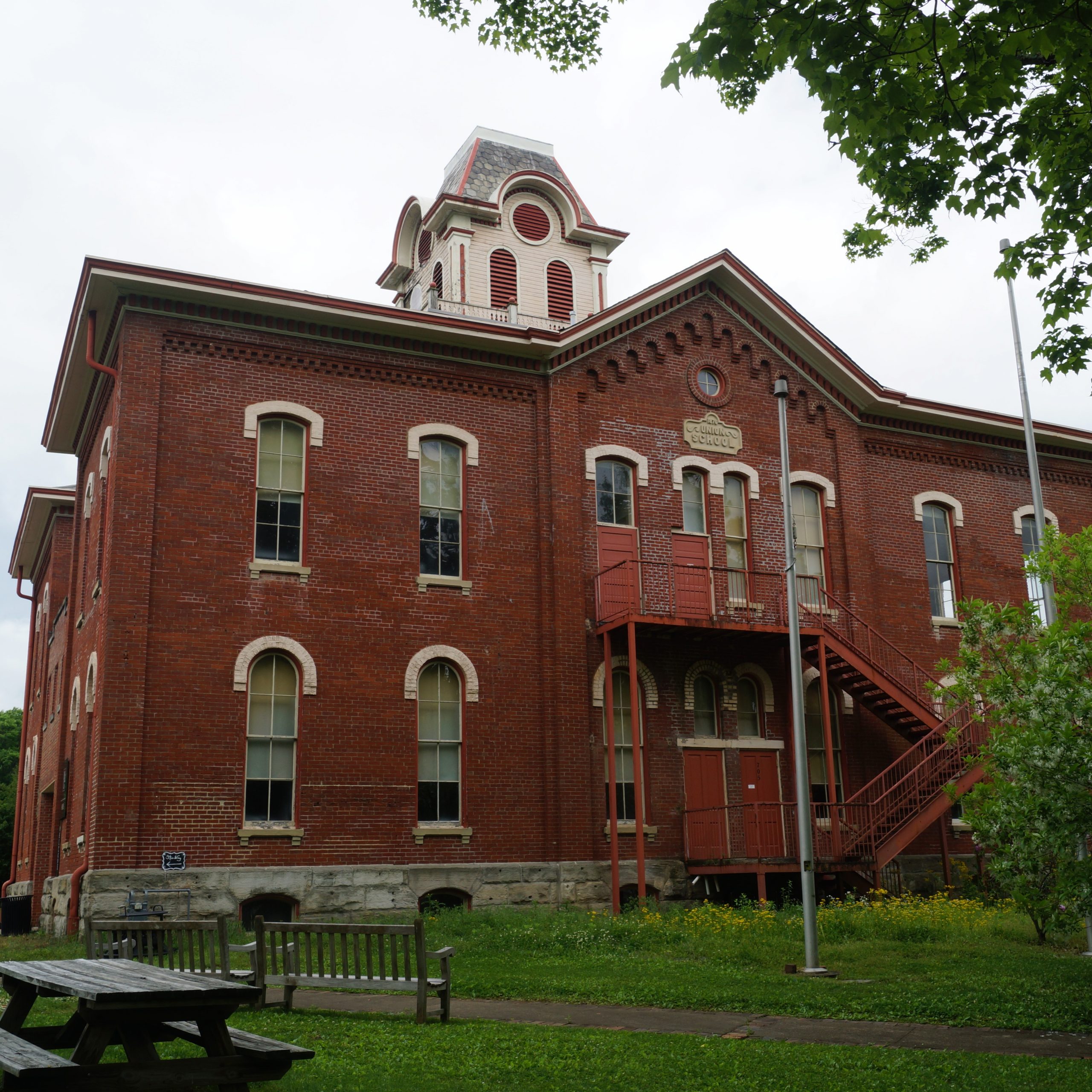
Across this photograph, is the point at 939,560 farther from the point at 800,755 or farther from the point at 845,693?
the point at 800,755

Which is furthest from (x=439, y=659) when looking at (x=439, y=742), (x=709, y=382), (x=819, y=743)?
(x=709, y=382)

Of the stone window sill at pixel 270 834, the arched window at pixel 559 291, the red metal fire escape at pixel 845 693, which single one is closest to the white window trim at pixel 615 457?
the red metal fire escape at pixel 845 693

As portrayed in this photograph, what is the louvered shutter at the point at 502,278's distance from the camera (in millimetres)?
30047

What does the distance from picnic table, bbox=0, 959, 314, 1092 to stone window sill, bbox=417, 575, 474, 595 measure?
12646 millimetres

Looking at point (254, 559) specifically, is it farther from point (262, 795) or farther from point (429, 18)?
point (429, 18)

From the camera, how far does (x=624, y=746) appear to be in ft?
68.6

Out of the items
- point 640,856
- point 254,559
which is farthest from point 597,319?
point 640,856

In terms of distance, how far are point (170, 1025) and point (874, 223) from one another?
9.30m

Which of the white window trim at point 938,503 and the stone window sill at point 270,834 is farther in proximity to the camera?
the white window trim at point 938,503

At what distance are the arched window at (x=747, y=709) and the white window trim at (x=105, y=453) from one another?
464 inches

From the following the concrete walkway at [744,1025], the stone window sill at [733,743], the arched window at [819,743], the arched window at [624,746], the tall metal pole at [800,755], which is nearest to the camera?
the concrete walkway at [744,1025]

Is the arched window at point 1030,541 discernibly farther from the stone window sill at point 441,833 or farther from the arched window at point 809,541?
the stone window sill at point 441,833

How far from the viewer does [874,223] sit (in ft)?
38.2

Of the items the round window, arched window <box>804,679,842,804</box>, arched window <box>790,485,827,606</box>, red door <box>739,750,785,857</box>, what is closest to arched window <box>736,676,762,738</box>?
red door <box>739,750,785,857</box>
